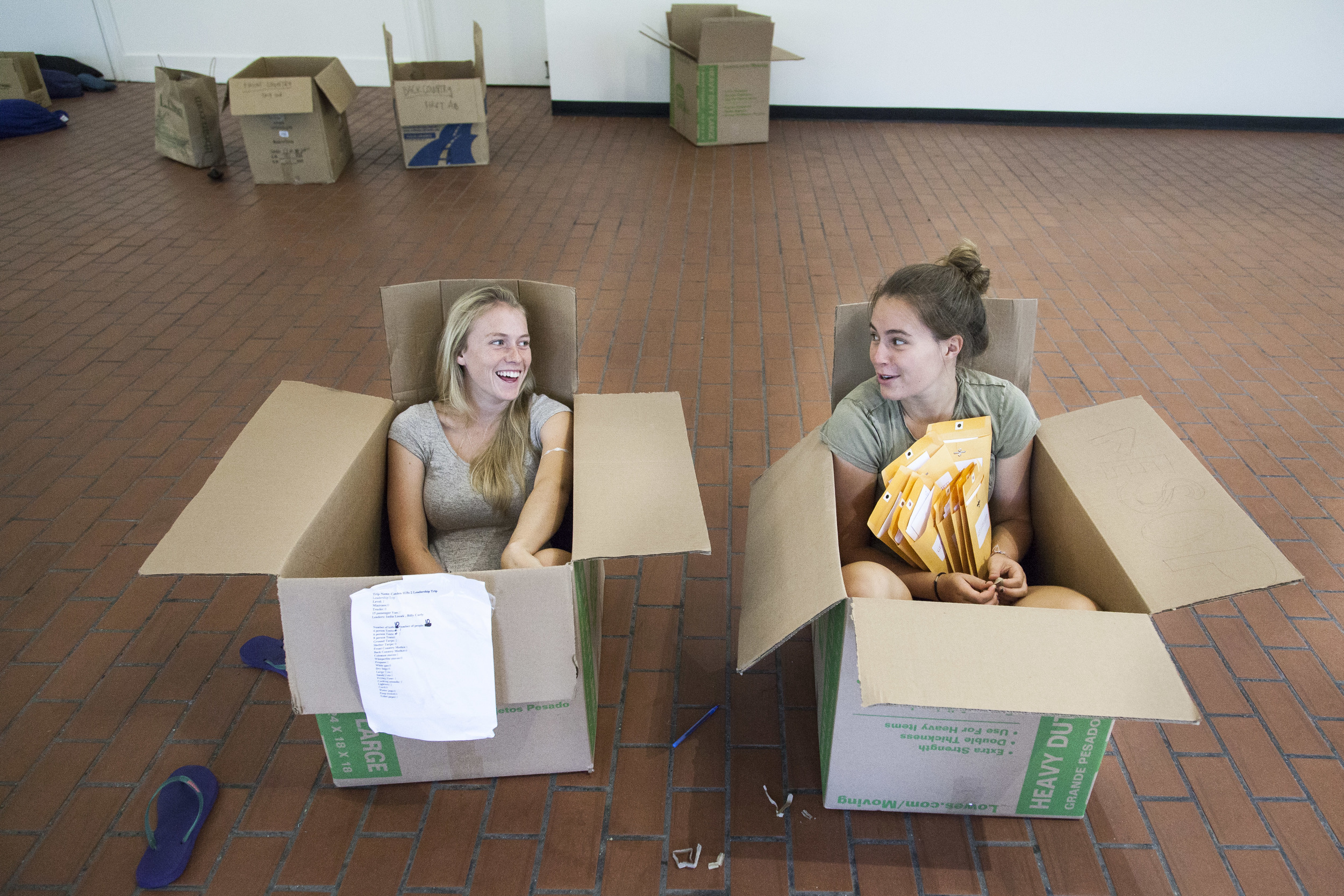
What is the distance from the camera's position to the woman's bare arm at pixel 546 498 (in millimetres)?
1851

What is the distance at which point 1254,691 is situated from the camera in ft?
6.81

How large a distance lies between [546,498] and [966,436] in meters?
0.92

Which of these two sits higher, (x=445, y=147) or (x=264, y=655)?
(x=445, y=147)

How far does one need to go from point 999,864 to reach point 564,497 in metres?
1.17

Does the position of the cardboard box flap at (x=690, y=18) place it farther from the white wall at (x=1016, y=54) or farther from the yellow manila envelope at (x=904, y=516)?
the yellow manila envelope at (x=904, y=516)

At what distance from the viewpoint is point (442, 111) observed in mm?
5484

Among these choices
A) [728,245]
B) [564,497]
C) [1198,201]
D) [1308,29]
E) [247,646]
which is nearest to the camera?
[564,497]

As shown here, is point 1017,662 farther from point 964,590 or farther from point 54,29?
point 54,29

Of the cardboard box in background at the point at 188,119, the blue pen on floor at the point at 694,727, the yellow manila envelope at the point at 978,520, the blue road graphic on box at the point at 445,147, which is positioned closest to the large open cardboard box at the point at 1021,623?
the yellow manila envelope at the point at 978,520

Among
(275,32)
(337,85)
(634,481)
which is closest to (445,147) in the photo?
(337,85)

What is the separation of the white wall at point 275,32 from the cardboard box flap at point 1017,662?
23.2 feet

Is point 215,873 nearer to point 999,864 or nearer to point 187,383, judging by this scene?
point 999,864

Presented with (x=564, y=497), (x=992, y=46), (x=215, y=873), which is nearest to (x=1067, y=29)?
(x=992, y=46)

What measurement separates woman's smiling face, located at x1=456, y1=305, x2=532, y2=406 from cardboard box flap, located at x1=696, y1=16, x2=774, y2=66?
4.47m
